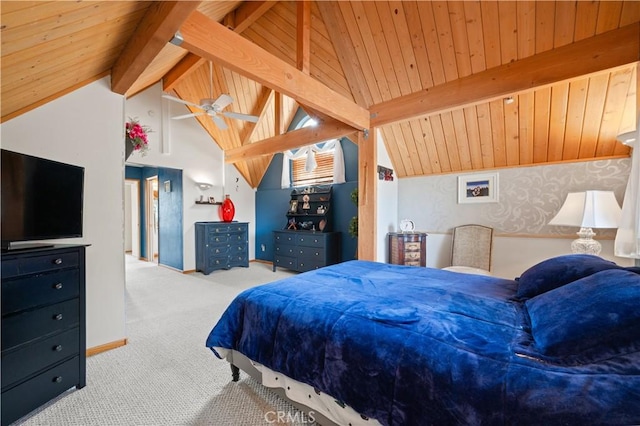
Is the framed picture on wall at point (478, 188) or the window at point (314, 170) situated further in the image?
the window at point (314, 170)

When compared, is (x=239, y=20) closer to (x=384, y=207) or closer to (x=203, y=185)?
(x=203, y=185)

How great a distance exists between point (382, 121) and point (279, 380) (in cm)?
314

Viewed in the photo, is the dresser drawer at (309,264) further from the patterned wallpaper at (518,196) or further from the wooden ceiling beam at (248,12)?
the wooden ceiling beam at (248,12)

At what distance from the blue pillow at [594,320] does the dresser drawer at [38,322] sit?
8.38 feet

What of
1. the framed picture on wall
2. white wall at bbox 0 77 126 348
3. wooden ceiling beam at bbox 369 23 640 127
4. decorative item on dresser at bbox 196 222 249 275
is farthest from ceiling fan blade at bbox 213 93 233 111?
the framed picture on wall

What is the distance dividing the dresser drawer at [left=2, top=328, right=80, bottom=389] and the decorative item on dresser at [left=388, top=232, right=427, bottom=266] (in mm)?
3535

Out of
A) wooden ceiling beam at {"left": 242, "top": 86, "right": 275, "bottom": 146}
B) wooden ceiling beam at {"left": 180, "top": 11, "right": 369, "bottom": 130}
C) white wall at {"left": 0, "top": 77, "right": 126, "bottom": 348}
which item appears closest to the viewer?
wooden ceiling beam at {"left": 180, "top": 11, "right": 369, "bottom": 130}

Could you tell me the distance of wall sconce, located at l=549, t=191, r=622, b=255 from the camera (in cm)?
243

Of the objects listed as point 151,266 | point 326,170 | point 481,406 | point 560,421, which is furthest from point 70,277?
point 151,266

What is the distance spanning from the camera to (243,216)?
6.47m

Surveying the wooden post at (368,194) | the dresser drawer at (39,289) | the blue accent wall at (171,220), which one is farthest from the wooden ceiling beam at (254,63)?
the blue accent wall at (171,220)

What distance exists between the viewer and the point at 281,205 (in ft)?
20.1

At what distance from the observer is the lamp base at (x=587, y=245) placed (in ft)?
8.66

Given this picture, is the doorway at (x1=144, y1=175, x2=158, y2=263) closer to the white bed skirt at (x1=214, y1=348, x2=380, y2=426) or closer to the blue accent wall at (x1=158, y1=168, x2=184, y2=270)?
the blue accent wall at (x1=158, y1=168, x2=184, y2=270)
